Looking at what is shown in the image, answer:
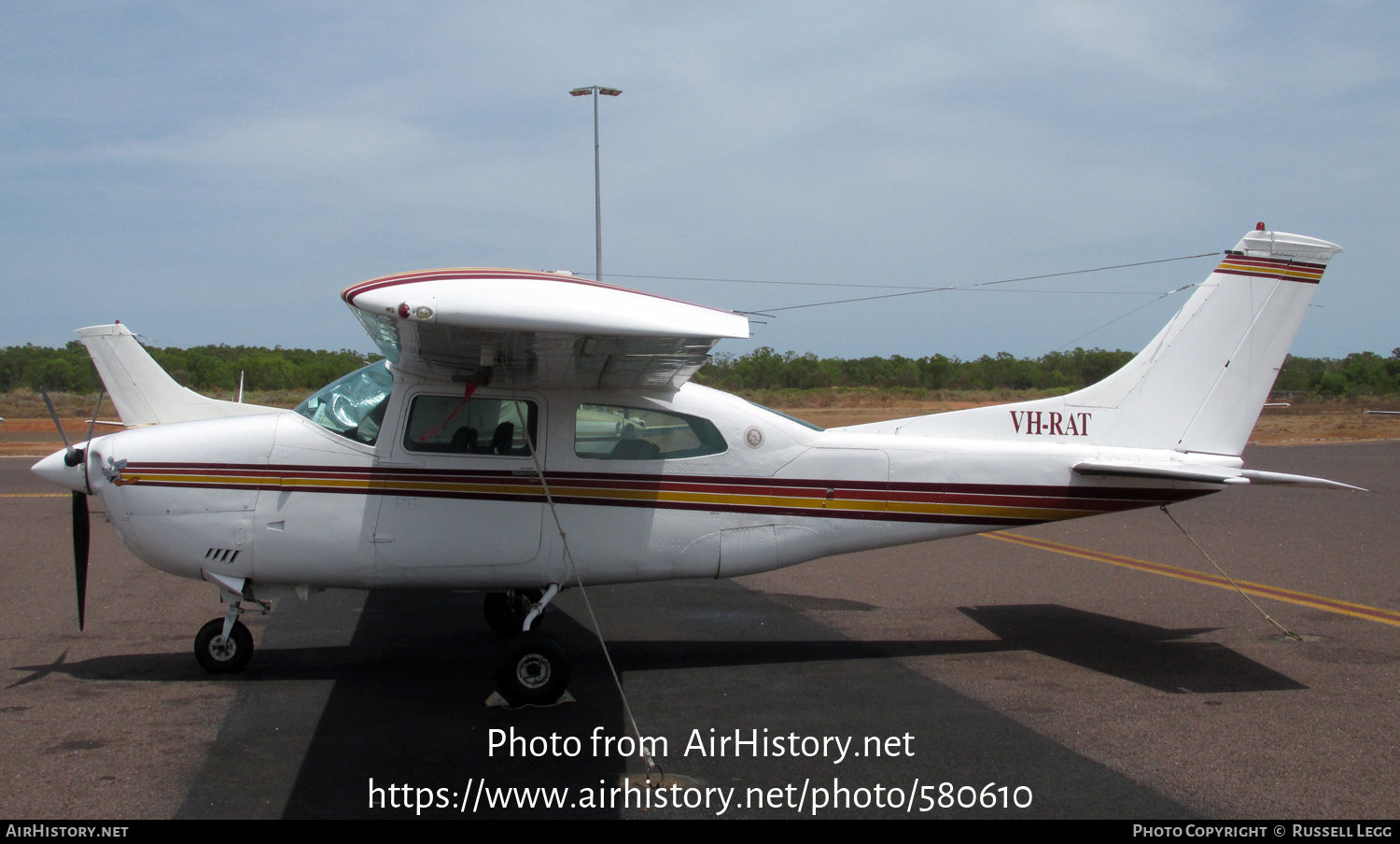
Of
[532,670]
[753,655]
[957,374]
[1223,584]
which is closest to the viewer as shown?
[532,670]

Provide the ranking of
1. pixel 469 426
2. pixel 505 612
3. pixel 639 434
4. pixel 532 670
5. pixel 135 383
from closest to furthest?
pixel 532 670, pixel 469 426, pixel 639 434, pixel 505 612, pixel 135 383

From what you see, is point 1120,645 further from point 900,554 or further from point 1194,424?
point 900,554

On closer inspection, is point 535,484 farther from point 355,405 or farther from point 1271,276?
point 1271,276

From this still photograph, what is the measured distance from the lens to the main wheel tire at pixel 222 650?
19.1ft

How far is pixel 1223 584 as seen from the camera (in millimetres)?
8742

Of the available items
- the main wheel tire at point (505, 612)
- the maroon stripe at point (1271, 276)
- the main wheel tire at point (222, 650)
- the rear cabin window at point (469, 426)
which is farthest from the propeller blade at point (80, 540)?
the maroon stripe at point (1271, 276)

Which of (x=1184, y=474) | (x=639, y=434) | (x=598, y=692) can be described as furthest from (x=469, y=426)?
(x=1184, y=474)

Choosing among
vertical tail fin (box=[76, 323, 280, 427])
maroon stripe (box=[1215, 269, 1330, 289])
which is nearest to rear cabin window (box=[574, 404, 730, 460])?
maroon stripe (box=[1215, 269, 1330, 289])

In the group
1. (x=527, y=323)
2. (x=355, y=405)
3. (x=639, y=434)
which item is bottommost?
(x=639, y=434)

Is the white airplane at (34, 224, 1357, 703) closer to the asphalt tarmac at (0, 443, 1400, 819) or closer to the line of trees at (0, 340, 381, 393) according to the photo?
the asphalt tarmac at (0, 443, 1400, 819)

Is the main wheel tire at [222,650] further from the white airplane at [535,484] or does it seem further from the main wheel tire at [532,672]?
the main wheel tire at [532,672]

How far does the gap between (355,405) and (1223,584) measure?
7999mm

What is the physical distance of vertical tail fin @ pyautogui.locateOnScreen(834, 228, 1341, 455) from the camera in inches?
266

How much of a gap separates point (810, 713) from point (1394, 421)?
48.8 m
